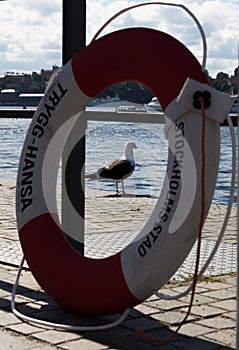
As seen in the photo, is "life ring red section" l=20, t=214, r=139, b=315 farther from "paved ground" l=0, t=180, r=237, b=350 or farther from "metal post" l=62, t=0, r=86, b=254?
"metal post" l=62, t=0, r=86, b=254

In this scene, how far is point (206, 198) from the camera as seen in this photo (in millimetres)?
2707

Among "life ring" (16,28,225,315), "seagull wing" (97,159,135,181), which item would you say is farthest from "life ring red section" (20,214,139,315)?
"seagull wing" (97,159,135,181)

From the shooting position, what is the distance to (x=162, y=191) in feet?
9.35

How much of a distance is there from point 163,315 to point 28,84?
199cm

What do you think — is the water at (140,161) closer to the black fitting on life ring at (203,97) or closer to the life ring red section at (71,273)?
the life ring red section at (71,273)

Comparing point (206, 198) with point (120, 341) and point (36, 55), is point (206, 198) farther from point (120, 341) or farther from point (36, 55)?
point (36, 55)

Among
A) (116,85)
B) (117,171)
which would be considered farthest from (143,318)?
(117,171)

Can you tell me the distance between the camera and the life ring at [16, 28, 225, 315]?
108 inches

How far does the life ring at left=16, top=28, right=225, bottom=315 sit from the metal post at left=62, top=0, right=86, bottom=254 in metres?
0.32

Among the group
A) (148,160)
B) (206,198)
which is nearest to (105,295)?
(206,198)

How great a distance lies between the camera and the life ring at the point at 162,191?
2.73 metres

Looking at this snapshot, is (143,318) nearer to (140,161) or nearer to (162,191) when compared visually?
(162,191)

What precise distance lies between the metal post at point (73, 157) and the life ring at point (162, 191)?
0.32m

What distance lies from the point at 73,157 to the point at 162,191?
2.96 ft
